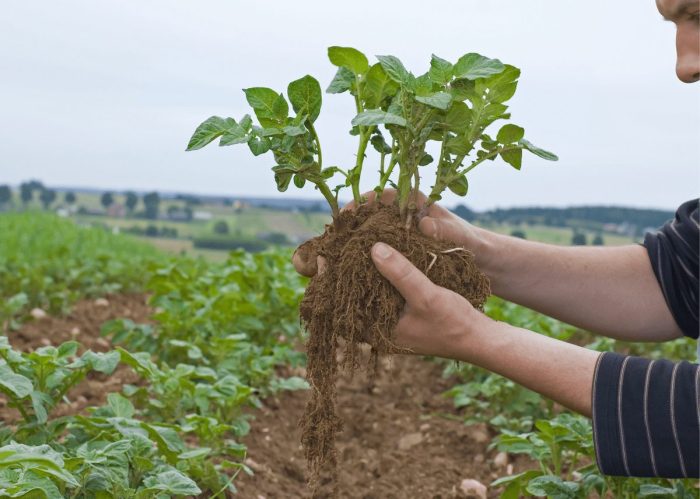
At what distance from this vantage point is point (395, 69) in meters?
2.11

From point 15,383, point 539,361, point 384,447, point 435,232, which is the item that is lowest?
point 384,447

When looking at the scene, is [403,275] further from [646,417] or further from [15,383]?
[15,383]

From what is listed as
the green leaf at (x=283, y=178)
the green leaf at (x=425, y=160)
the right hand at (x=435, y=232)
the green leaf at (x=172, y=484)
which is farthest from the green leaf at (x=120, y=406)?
the green leaf at (x=425, y=160)

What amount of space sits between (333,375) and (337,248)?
358 millimetres

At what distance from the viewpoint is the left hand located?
6.48 ft

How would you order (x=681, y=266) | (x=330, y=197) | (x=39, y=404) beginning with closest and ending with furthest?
(x=39, y=404), (x=330, y=197), (x=681, y=266)

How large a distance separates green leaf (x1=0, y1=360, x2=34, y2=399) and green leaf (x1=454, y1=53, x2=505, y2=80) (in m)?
1.36

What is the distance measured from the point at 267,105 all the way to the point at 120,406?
0.98 m

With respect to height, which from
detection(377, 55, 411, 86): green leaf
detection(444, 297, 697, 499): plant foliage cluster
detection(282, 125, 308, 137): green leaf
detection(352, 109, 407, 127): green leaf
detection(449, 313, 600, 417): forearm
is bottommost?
detection(444, 297, 697, 499): plant foliage cluster

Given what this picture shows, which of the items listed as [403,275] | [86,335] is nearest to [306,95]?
[403,275]

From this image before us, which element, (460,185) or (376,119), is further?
(460,185)

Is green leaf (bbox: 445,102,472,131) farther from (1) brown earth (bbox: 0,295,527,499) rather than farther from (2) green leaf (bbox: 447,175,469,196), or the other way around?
(1) brown earth (bbox: 0,295,527,499)

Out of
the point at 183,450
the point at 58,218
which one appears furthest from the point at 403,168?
the point at 58,218

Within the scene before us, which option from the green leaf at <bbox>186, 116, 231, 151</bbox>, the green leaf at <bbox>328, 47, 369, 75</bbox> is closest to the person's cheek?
the green leaf at <bbox>328, 47, 369, 75</bbox>
